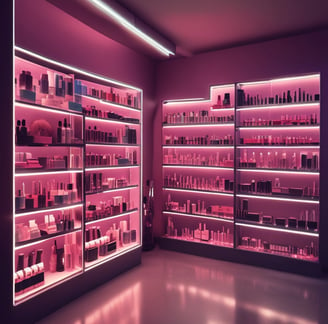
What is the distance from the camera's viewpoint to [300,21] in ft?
13.9

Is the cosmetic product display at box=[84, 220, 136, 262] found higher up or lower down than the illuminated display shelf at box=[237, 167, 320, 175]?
lower down

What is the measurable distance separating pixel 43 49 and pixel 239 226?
412 cm

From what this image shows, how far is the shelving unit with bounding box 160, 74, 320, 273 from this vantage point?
15.3ft

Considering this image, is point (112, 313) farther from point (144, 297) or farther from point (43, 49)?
point (43, 49)

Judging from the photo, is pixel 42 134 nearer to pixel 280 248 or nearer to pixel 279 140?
pixel 279 140

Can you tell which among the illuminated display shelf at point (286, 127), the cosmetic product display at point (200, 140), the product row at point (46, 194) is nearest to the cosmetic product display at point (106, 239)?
the product row at point (46, 194)

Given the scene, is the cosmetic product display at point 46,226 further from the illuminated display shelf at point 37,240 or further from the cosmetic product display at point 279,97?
the cosmetic product display at point 279,97

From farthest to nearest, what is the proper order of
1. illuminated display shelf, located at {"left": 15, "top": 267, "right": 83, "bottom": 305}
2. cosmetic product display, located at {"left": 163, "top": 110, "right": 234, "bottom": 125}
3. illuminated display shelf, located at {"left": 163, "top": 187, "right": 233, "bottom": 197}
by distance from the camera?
1. cosmetic product display, located at {"left": 163, "top": 110, "right": 234, "bottom": 125}
2. illuminated display shelf, located at {"left": 163, "top": 187, "right": 233, "bottom": 197}
3. illuminated display shelf, located at {"left": 15, "top": 267, "right": 83, "bottom": 305}

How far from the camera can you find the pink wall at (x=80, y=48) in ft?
11.3

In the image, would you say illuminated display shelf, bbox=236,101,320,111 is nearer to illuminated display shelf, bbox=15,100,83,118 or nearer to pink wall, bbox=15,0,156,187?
pink wall, bbox=15,0,156,187

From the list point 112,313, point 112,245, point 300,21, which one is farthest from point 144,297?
point 300,21

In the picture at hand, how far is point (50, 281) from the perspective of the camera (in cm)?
342

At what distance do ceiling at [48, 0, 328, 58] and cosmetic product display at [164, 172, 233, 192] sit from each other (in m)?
2.41

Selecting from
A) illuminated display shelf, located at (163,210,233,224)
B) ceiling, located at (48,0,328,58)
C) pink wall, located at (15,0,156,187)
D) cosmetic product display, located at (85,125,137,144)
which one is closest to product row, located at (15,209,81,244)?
cosmetic product display, located at (85,125,137,144)
